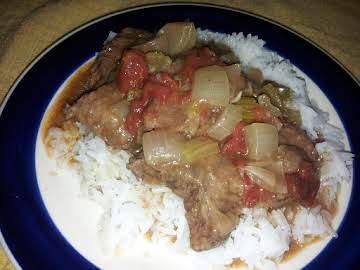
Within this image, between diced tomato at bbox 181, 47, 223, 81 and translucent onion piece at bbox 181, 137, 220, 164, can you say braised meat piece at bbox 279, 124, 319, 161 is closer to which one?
translucent onion piece at bbox 181, 137, 220, 164

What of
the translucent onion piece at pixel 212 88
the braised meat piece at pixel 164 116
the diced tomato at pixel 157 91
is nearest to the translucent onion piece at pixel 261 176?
the translucent onion piece at pixel 212 88

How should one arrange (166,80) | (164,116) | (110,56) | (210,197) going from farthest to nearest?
1. (110,56)
2. (166,80)
3. (164,116)
4. (210,197)

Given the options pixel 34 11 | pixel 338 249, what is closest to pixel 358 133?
pixel 338 249

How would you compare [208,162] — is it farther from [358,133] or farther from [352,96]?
[352,96]

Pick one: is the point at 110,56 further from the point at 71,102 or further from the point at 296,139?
the point at 296,139

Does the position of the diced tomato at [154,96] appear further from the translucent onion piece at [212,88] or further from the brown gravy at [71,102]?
the brown gravy at [71,102]

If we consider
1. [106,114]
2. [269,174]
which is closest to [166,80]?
[106,114]

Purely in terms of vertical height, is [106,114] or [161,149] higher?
[106,114]
